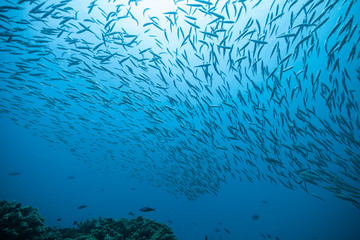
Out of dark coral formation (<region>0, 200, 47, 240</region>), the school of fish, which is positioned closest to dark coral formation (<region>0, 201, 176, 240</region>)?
dark coral formation (<region>0, 200, 47, 240</region>)

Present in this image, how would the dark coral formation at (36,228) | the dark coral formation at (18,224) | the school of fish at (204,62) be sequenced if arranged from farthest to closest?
the school of fish at (204,62) < the dark coral formation at (36,228) < the dark coral formation at (18,224)

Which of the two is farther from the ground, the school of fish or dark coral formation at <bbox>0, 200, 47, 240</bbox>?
the school of fish

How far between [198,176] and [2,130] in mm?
44860

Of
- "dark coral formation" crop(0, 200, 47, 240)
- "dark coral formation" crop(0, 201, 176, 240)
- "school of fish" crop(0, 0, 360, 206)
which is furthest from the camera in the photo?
"school of fish" crop(0, 0, 360, 206)

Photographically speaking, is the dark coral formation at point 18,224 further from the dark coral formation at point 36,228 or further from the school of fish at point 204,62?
the school of fish at point 204,62

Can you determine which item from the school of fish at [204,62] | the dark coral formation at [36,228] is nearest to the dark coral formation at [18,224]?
the dark coral formation at [36,228]

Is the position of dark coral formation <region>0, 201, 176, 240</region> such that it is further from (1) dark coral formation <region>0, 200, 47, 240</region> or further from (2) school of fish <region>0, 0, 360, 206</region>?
(2) school of fish <region>0, 0, 360, 206</region>

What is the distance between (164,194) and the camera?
182ft

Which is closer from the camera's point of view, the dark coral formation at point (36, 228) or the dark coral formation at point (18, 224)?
the dark coral formation at point (18, 224)

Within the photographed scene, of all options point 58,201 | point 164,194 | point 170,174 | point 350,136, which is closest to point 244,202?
point 164,194

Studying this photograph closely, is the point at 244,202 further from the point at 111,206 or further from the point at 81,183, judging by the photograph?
the point at 81,183

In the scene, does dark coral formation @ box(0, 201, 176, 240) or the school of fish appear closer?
dark coral formation @ box(0, 201, 176, 240)

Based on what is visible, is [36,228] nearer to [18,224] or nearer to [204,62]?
[18,224]

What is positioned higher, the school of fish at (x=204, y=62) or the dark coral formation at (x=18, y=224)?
the school of fish at (x=204, y=62)
